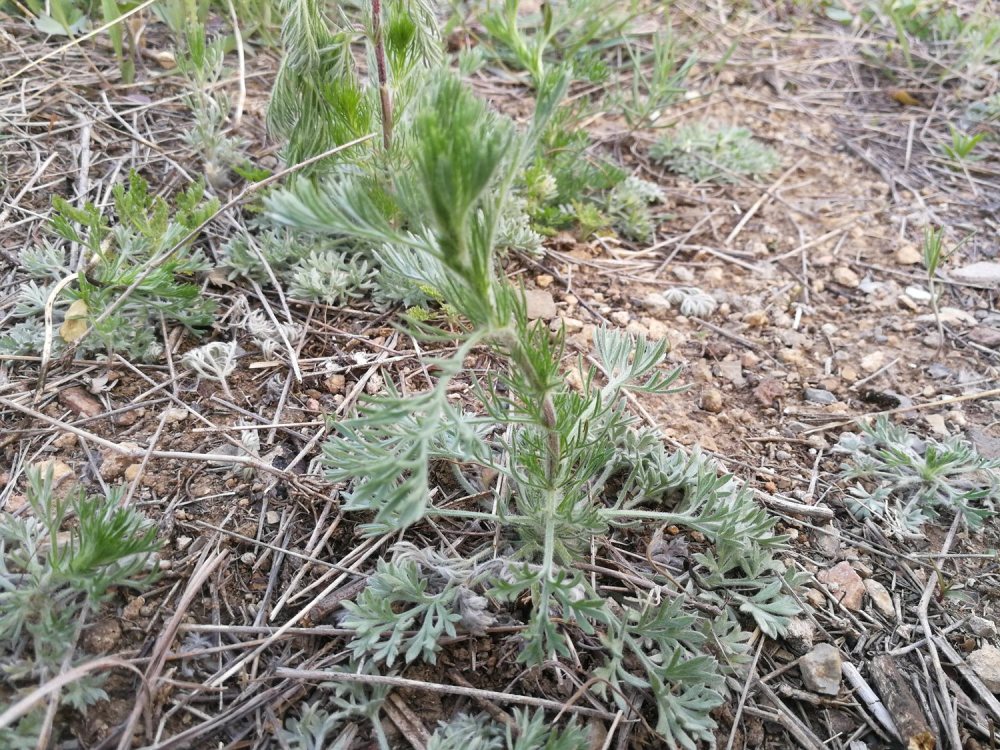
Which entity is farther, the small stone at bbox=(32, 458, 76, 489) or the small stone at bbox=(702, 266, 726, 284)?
the small stone at bbox=(702, 266, 726, 284)

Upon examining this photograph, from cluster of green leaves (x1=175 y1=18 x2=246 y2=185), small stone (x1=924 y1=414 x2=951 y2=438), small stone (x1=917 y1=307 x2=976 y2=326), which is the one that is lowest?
small stone (x1=924 y1=414 x2=951 y2=438)

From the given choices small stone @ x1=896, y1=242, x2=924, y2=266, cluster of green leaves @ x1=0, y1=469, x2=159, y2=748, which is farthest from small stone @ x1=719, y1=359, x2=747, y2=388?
cluster of green leaves @ x1=0, y1=469, x2=159, y2=748

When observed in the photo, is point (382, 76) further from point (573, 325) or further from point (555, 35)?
point (555, 35)

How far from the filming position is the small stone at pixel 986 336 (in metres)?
2.75

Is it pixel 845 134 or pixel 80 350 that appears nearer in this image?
pixel 80 350

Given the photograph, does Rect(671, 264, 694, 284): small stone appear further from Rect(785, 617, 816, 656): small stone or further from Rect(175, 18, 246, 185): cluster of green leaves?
Rect(175, 18, 246, 185): cluster of green leaves

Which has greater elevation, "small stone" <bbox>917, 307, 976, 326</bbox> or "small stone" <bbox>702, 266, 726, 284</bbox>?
"small stone" <bbox>702, 266, 726, 284</bbox>

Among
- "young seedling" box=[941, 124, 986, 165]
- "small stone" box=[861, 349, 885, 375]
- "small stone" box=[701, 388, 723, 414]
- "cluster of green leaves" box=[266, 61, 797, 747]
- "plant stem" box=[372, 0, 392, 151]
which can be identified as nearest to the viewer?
"cluster of green leaves" box=[266, 61, 797, 747]

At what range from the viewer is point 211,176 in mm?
2736

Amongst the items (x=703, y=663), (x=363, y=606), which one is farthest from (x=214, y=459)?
(x=703, y=663)

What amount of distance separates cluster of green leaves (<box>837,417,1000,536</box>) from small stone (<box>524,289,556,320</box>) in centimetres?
108

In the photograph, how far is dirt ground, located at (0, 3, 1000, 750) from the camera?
64.1 inches

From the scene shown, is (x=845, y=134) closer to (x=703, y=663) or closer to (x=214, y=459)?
(x=703, y=663)

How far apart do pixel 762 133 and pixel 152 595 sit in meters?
3.66
